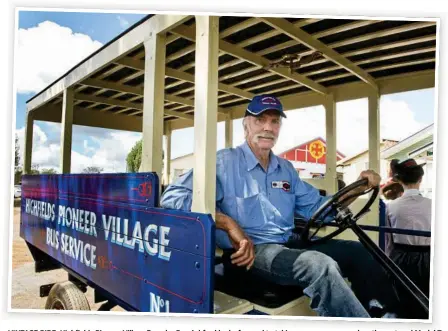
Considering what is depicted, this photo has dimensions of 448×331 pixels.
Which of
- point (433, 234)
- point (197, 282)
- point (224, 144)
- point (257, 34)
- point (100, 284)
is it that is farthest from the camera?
point (224, 144)

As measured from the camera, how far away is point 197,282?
146cm

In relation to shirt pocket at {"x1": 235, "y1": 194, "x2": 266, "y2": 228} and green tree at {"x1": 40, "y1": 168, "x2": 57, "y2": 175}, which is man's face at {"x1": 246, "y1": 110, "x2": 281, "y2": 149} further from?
green tree at {"x1": 40, "y1": 168, "x2": 57, "y2": 175}

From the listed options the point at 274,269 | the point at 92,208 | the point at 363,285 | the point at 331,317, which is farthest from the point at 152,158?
the point at 363,285

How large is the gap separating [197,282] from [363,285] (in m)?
1.15

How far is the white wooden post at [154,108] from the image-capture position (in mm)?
1949

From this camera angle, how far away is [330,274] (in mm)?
1553

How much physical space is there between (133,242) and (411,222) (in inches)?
84.6

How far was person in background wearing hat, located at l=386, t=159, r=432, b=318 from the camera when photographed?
98.9 inches

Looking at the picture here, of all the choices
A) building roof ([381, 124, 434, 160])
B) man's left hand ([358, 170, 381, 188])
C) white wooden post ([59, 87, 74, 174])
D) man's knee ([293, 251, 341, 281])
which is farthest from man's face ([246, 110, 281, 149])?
white wooden post ([59, 87, 74, 174])

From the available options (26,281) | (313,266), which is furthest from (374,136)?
(26,281)

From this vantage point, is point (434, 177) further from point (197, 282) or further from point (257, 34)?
point (257, 34)

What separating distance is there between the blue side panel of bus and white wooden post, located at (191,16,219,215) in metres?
0.13

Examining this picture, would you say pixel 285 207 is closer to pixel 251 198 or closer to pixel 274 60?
pixel 251 198

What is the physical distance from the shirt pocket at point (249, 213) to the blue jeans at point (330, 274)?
14cm
